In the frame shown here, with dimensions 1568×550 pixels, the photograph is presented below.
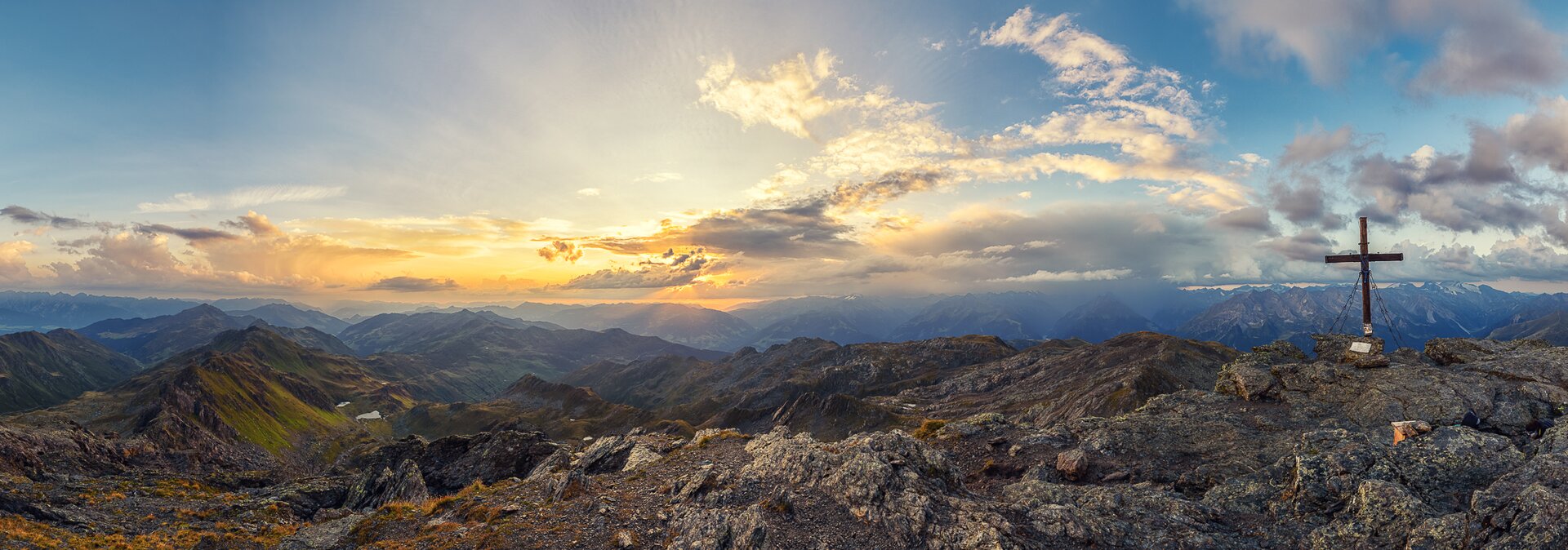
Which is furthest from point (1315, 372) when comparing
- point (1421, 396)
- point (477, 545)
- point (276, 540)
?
point (276, 540)

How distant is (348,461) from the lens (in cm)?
15488

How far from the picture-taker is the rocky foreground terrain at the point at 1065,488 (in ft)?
77.3

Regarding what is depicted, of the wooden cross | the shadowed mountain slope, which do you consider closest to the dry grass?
the wooden cross

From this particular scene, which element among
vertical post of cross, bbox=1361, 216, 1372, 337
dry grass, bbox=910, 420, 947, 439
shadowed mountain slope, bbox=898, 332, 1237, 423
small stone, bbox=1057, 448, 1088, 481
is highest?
vertical post of cross, bbox=1361, 216, 1372, 337

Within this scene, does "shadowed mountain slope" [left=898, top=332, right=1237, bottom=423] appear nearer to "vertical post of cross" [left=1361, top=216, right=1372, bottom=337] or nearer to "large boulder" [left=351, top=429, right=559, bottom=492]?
"vertical post of cross" [left=1361, top=216, right=1372, bottom=337]

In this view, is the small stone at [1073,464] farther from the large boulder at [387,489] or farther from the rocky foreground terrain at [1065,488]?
the large boulder at [387,489]

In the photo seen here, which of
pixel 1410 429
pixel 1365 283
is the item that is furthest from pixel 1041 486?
pixel 1365 283

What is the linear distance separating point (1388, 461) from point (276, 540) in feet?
203

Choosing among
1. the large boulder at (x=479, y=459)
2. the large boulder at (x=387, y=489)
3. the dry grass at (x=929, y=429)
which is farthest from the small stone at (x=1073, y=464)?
the large boulder at (x=479, y=459)

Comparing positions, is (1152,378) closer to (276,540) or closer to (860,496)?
(860,496)

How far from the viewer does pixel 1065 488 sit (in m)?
30.0

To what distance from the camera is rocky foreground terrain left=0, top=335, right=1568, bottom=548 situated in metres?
23.5

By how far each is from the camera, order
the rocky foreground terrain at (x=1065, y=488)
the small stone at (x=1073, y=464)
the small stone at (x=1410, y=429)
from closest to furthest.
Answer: the rocky foreground terrain at (x=1065, y=488) → the small stone at (x=1410, y=429) → the small stone at (x=1073, y=464)

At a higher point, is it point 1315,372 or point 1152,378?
point 1315,372
